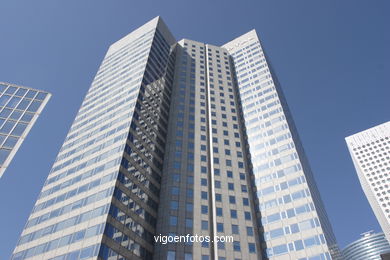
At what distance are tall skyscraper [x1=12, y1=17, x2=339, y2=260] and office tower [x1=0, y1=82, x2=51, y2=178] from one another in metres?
19.3

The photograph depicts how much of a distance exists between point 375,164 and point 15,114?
7218 inches

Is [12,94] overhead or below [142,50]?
below

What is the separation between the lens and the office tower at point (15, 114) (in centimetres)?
3199

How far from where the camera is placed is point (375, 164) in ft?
554

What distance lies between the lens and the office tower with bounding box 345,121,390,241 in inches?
6126

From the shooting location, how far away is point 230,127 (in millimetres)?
82625

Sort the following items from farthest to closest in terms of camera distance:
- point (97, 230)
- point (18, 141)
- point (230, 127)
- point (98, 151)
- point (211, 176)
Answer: point (230, 127) < point (211, 176) < point (98, 151) < point (97, 230) < point (18, 141)

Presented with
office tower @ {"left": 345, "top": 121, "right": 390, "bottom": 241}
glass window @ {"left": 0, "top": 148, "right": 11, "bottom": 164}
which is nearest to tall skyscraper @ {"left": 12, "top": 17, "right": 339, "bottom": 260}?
glass window @ {"left": 0, "top": 148, "right": 11, "bottom": 164}

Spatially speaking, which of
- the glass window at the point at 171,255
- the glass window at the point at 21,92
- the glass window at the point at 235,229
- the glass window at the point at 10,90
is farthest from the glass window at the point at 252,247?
the glass window at the point at 10,90

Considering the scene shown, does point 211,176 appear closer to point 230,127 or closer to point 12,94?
point 230,127

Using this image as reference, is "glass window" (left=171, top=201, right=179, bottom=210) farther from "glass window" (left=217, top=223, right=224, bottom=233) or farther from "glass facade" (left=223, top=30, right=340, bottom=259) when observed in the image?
"glass facade" (left=223, top=30, right=340, bottom=259)

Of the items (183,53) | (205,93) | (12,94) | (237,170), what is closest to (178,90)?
(205,93)

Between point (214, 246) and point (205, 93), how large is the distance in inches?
2034

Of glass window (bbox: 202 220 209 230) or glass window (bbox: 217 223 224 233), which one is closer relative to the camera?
glass window (bbox: 217 223 224 233)
